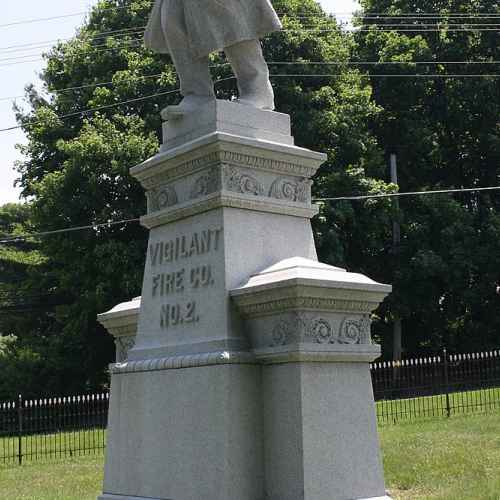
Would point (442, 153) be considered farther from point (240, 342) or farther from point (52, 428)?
point (240, 342)

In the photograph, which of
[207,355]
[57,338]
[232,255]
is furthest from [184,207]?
[57,338]

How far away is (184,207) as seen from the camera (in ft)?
21.3

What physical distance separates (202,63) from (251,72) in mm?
419

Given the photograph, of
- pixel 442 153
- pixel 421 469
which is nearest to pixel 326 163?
pixel 442 153

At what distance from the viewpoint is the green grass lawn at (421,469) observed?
956 cm

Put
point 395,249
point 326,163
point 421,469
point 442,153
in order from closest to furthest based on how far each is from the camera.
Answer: point 421,469 < point 326,163 < point 395,249 < point 442,153

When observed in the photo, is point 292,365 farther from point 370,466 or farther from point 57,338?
point 57,338

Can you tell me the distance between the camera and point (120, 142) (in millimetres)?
24656

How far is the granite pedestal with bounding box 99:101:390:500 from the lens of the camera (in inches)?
221

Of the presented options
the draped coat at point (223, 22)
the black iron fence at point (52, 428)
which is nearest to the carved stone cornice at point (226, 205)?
the draped coat at point (223, 22)

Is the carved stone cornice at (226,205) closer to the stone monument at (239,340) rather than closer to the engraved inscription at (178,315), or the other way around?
the stone monument at (239,340)

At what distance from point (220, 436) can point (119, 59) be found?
2460 centimetres

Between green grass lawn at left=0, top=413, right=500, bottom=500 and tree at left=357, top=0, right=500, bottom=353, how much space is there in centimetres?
1153

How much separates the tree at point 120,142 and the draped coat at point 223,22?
1648 cm
